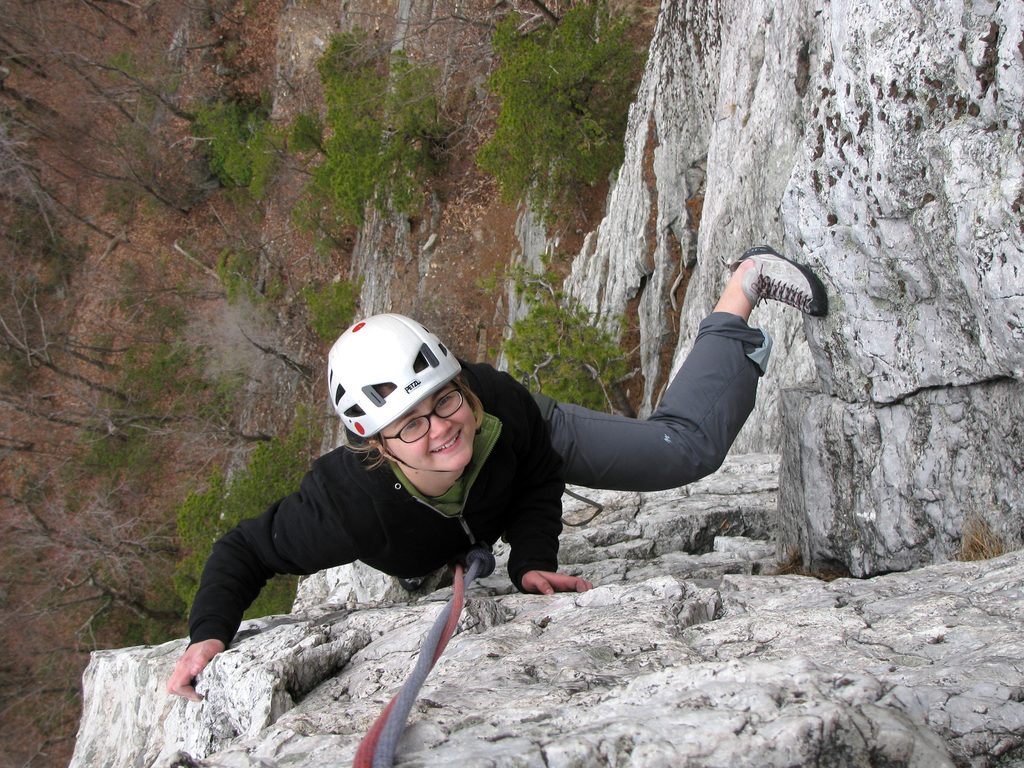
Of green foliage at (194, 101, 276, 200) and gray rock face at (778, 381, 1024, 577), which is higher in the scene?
green foliage at (194, 101, 276, 200)

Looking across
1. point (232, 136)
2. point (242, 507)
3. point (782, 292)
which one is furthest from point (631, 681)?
point (232, 136)

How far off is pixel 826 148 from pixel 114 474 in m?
21.6

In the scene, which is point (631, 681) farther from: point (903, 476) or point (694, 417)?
point (903, 476)

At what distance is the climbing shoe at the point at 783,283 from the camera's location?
3559 mm

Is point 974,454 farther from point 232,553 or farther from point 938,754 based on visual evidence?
point 232,553

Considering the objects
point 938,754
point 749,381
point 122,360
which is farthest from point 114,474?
point 938,754

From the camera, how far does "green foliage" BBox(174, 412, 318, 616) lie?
12.5 m

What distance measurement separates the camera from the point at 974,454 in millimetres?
3205

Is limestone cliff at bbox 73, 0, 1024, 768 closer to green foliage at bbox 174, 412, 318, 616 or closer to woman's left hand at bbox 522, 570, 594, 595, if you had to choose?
woman's left hand at bbox 522, 570, 594, 595

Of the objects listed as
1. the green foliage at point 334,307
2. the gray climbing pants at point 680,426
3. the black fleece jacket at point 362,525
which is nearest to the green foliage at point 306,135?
the green foliage at point 334,307

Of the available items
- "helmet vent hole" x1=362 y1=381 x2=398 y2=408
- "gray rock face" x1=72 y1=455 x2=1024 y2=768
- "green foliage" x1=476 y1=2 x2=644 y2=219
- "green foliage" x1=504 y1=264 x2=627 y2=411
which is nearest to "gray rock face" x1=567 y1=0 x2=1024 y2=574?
"gray rock face" x1=72 y1=455 x2=1024 y2=768

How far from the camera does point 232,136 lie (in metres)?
22.5

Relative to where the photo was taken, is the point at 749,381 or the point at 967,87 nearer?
the point at 967,87

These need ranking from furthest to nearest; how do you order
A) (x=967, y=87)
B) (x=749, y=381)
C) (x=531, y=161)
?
1. (x=531, y=161)
2. (x=749, y=381)
3. (x=967, y=87)
